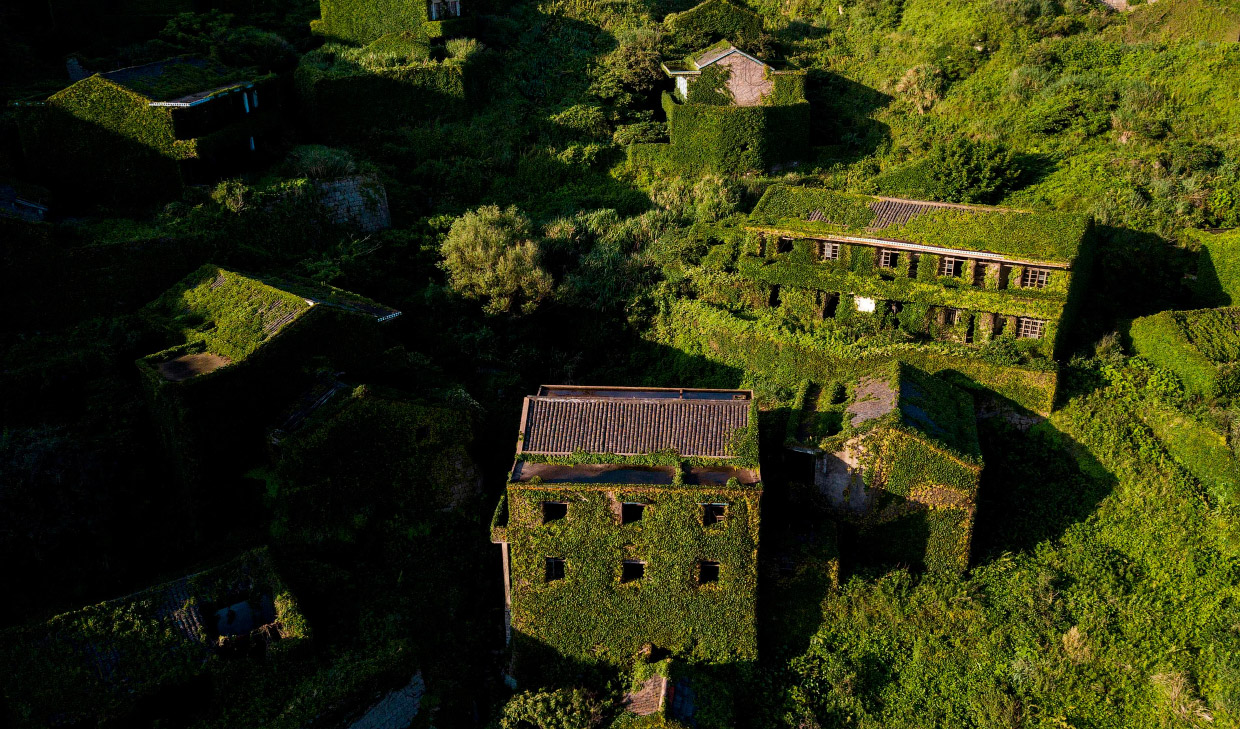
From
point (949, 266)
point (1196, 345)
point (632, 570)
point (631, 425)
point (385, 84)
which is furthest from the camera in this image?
point (385, 84)

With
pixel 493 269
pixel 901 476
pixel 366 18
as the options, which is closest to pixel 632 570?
pixel 901 476

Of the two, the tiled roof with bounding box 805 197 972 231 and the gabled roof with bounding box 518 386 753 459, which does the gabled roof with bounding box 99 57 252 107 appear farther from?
the tiled roof with bounding box 805 197 972 231

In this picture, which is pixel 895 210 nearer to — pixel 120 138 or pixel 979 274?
pixel 979 274

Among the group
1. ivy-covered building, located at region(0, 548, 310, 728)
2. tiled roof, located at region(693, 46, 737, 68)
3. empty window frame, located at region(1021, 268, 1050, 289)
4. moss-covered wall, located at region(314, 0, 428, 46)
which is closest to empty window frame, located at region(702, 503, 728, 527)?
ivy-covered building, located at region(0, 548, 310, 728)

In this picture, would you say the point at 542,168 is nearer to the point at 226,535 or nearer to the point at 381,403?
the point at 381,403

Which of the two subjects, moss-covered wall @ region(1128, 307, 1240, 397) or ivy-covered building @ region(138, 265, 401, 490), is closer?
ivy-covered building @ region(138, 265, 401, 490)

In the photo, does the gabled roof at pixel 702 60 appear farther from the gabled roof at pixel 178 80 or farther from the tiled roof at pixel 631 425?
the tiled roof at pixel 631 425

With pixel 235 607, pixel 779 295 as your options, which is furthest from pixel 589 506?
pixel 779 295
